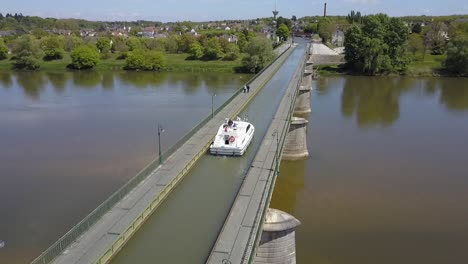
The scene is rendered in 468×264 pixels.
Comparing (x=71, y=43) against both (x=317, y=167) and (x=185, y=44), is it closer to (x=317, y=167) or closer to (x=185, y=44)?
(x=185, y=44)

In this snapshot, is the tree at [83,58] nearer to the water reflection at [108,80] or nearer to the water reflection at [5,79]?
the water reflection at [108,80]

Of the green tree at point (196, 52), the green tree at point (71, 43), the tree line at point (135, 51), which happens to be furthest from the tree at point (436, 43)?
the green tree at point (71, 43)

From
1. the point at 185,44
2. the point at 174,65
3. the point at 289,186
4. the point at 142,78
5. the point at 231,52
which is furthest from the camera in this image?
the point at 185,44

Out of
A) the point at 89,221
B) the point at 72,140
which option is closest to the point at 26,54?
the point at 72,140

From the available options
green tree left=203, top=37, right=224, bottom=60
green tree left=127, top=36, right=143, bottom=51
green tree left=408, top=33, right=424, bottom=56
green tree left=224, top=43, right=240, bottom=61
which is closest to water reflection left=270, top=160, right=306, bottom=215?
green tree left=224, top=43, right=240, bottom=61

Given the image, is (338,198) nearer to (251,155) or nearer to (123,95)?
(251,155)

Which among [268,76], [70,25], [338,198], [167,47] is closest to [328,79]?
[268,76]

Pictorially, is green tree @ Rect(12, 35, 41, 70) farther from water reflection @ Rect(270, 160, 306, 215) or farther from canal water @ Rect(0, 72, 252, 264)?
water reflection @ Rect(270, 160, 306, 215)
